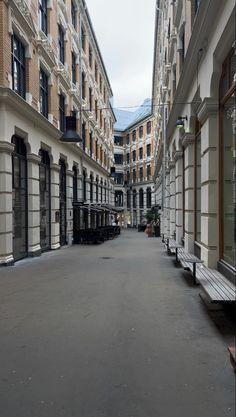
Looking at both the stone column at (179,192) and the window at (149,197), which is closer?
the stone column at (179,192)

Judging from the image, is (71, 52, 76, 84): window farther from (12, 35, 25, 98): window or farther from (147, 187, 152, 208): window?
(147, 187, 152, 208): window

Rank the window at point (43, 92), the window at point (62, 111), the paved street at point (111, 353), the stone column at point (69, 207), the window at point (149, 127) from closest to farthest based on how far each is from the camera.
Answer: the paved street at point (111, 353) < the window at point (43, 92) < the window at point (62, 111) < the stone column at point (69, 207) < the window at point (149, 127)

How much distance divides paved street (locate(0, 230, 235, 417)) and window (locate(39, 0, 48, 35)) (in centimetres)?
1278

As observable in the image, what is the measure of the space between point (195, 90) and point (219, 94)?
278cm

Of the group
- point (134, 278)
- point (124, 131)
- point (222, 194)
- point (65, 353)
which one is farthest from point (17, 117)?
point (124, 131)

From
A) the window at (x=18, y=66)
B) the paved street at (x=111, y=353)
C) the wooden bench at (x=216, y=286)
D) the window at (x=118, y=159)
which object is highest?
the window at (x=118, y=159)

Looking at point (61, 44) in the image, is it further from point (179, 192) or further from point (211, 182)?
point (211, 182)

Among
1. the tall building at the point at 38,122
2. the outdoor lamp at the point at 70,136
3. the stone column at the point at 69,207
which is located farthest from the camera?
the stone column at the point at 69,207

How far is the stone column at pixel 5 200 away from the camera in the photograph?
11859 millimetres

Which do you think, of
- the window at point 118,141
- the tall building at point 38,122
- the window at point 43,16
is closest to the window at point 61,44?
the tall building at point 38,122

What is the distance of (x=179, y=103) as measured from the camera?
43.3 ft

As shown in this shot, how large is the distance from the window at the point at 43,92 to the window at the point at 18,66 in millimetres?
2175

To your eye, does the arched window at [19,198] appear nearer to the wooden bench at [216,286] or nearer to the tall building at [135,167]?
the wooden bench at [216,286]

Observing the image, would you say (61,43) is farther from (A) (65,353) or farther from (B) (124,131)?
(B) (124,131)
